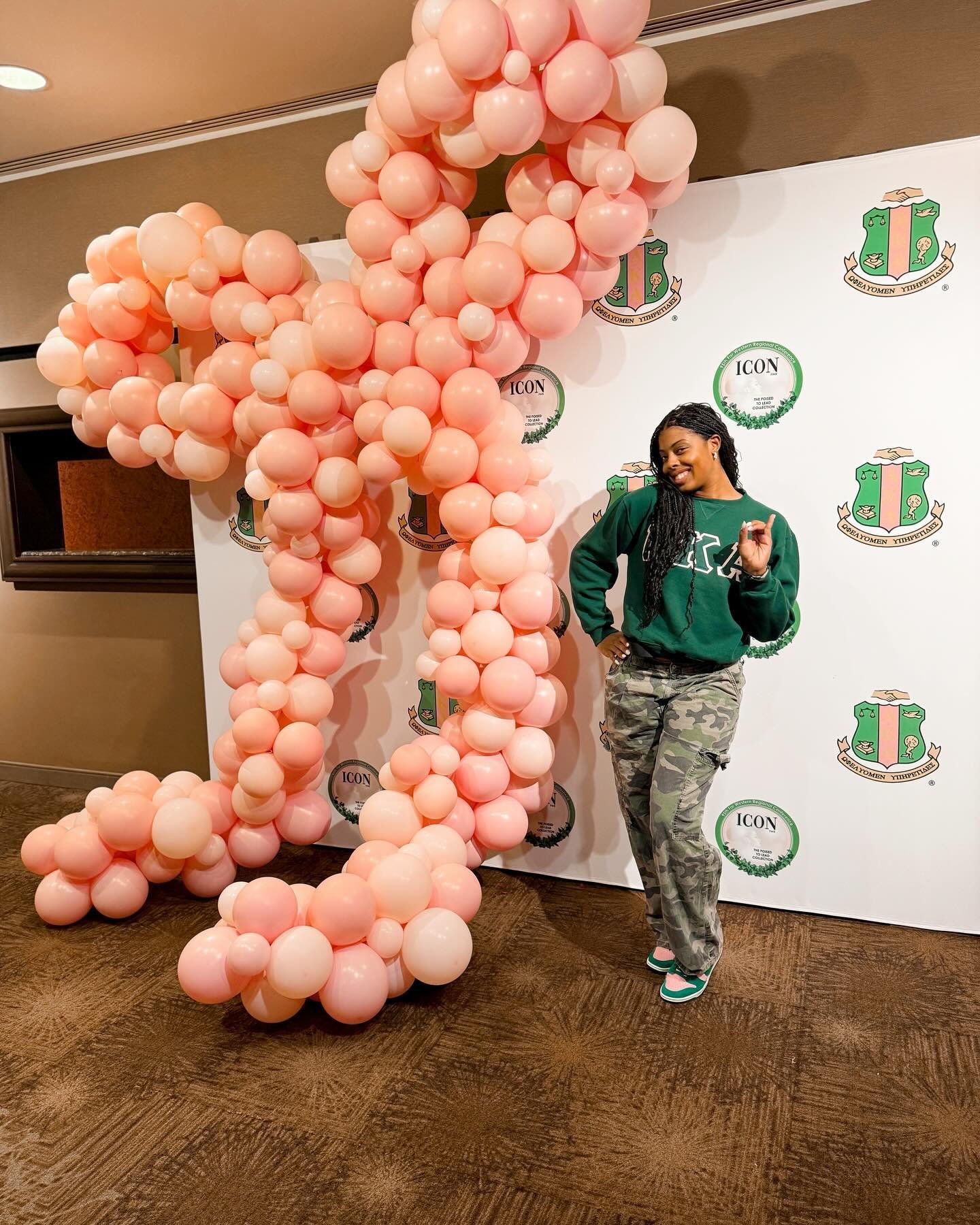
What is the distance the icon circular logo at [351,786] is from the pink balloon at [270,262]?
5.31 ft

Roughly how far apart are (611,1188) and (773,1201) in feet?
0.97

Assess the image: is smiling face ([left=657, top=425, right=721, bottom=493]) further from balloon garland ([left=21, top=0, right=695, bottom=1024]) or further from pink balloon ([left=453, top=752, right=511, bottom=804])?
pink balloon ([left=453, top=752, right=511, bottom=804])

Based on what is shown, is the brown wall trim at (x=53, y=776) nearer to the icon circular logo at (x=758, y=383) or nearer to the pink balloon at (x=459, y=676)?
the pink balloon at (x=459, y=676)

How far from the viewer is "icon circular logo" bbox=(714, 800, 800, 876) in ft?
9.13

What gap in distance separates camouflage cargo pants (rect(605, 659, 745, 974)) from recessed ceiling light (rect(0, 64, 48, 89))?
9.23 feet

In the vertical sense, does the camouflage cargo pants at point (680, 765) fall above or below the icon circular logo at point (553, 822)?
above

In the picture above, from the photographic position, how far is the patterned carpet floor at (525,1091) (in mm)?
1743

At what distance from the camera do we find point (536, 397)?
2.91m

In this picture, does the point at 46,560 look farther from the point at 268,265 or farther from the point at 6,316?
the point at 268,265

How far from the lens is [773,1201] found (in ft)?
5.63

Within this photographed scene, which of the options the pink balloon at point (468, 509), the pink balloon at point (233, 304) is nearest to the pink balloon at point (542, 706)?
the pink balloon at point (468, 509)

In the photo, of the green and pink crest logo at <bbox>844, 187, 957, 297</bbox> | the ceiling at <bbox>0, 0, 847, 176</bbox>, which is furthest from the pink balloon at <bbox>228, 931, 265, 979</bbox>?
the ceiling at <bbox>0, 0, 847, 176</bbox>

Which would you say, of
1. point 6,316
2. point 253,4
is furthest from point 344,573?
point 6,316

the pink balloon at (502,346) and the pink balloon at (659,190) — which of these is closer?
the pink balloon at (659,190)
